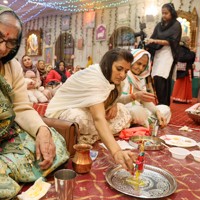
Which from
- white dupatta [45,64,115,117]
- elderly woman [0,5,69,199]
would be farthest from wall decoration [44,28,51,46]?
elderly woman [0,5,69,199]

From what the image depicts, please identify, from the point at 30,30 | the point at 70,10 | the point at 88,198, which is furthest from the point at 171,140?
the point at 30,30

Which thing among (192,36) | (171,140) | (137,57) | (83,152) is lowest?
(171,140)

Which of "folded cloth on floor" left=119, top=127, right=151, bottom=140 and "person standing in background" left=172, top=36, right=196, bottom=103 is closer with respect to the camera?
"folded cloth on floor" left=119, top=127, right=151, bottom=140

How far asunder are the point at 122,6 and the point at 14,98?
26.2 ft

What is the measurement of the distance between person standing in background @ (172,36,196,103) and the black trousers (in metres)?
2.27

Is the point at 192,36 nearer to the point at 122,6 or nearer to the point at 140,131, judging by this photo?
the point at 122,6

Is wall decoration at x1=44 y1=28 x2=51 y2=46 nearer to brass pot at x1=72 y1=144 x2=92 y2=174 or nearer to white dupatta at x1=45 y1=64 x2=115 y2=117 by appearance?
white dupatta at x1=45 y1=64 x2=115 y2=117

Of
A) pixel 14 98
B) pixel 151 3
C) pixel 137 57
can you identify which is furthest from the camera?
pixel 151 3

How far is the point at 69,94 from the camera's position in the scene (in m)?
2.15

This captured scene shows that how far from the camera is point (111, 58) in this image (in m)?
1.98

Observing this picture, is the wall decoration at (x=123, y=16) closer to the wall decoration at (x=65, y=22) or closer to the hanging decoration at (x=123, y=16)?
the hanging decoration at (x=123, y=16)

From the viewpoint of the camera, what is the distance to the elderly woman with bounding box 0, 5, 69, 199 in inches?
47.6

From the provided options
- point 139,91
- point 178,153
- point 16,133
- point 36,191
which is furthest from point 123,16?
point 36,191

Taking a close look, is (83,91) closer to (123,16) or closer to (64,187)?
(64,187)
